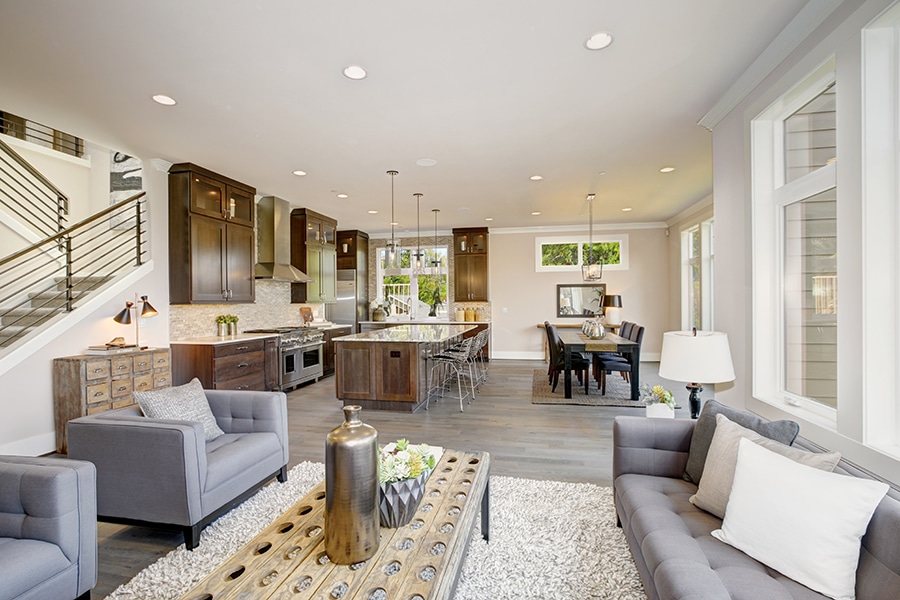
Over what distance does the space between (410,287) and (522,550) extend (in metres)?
8.04

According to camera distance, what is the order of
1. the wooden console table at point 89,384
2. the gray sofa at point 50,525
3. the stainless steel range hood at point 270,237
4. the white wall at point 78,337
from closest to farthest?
the gray sofa at point 50,525, the white wall at point 78,337, the wooden console table at point 89,384, the stainless steel range hood at point 270,237

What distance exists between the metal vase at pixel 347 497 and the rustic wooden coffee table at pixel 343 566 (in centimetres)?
5

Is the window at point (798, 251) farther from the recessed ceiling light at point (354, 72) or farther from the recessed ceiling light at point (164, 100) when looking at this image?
the recessed ceiling light at point (164, 100)

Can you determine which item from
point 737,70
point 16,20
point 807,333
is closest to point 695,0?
point 737,70

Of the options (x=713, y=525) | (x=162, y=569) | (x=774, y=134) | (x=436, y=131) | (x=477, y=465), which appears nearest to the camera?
(x=713, y=525)

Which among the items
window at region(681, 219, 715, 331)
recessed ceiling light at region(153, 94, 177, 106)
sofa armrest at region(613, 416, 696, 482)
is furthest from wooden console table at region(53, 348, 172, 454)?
window at region(681, 219, 715, 331)

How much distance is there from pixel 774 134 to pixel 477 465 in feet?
9.88

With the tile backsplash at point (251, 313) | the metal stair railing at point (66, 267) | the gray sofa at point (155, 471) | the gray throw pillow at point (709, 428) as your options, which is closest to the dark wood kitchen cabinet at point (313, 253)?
the tile backsplash at point (251, 313)

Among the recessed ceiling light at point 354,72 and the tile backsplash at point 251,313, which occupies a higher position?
the recessed ceiling light at point 354,72

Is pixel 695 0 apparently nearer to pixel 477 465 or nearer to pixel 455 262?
pixel 477 465

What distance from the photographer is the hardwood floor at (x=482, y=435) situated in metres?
2.23

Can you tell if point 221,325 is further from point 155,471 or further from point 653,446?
point 653,446

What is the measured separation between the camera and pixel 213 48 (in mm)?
2574

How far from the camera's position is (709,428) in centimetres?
202
